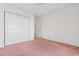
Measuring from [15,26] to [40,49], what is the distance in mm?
Answer: 453

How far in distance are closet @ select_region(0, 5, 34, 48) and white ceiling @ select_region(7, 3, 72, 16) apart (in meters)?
0.07

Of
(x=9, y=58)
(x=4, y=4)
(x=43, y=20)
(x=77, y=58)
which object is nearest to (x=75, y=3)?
(x=43, y=20)

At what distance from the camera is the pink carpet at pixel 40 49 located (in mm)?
1029

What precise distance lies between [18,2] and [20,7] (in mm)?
64

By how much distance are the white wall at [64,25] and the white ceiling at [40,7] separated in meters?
0.06

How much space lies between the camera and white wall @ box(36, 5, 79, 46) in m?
1.07

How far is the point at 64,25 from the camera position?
1.08 metres

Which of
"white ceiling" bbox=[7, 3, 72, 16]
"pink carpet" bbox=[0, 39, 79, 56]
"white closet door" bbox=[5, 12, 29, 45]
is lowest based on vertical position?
"pink carpet" bbox=[0, 39, 79, 56]

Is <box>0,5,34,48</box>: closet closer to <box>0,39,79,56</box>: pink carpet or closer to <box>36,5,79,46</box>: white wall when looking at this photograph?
<box>0,39,79,56</box>: pink carpet

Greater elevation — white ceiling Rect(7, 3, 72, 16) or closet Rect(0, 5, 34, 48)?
white ceiling Rect(7, 3, 72, 16)

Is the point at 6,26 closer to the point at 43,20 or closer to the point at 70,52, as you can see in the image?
the point at 43,20

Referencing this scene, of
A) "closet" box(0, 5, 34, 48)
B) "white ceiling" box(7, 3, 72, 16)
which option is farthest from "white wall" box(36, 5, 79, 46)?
"closet" box(0, 5, 34, 48)

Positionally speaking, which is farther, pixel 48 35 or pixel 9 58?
pixel 48 35

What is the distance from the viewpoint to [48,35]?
112 cm
